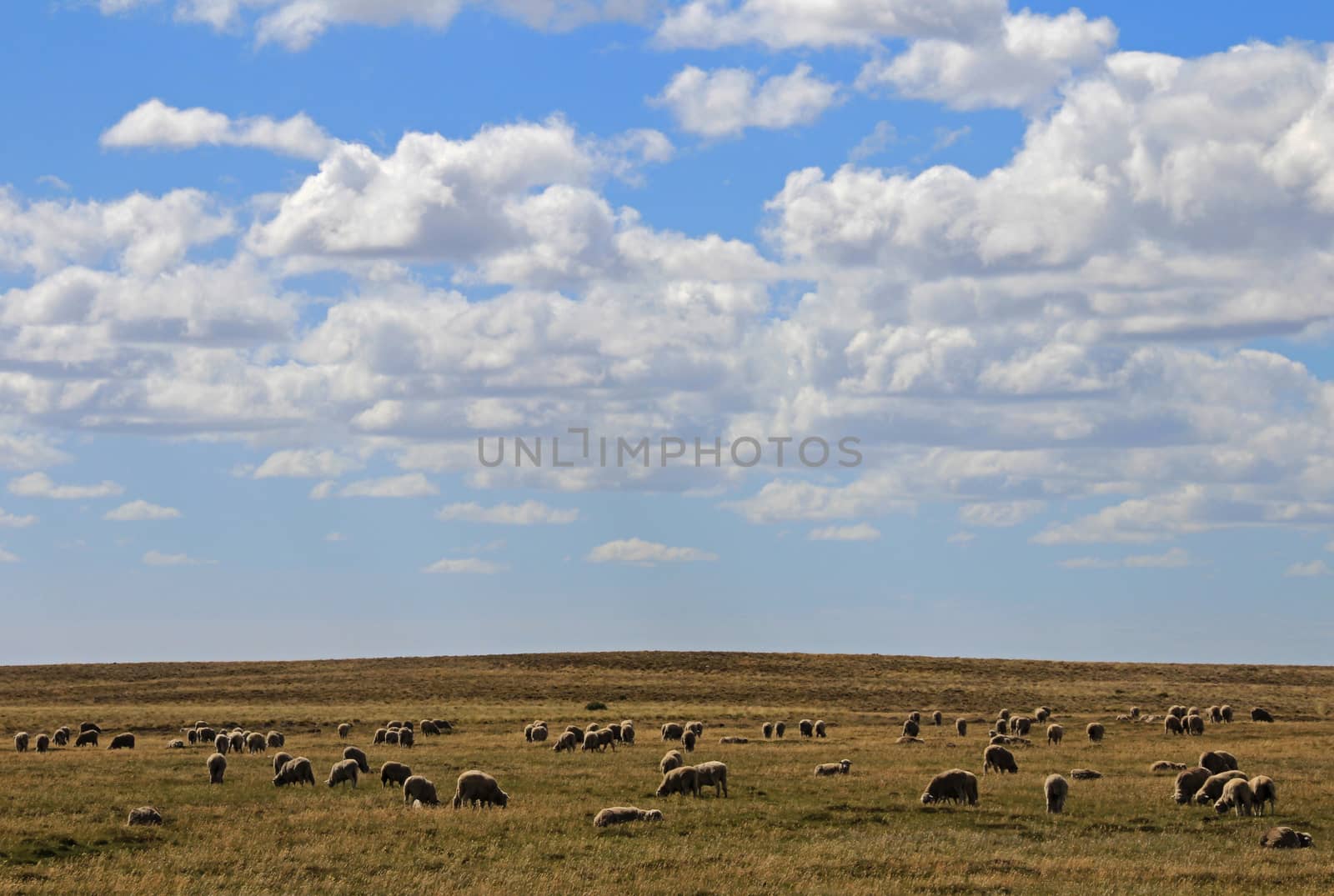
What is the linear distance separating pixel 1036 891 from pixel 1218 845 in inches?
247

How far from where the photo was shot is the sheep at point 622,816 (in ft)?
80.0

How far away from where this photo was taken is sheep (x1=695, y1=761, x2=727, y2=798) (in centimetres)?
2902

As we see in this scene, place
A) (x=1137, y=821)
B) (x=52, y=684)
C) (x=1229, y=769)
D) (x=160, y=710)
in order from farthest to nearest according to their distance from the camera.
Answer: (x=52, y=684)
(x=160, y=710)
(x=1229, y=769)
(x=1137, y=821)

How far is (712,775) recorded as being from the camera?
95.3 feet

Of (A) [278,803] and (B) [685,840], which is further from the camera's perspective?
(A) [278,803]

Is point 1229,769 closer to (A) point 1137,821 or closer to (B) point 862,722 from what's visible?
(A) point 1137,821

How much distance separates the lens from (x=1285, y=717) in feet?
193

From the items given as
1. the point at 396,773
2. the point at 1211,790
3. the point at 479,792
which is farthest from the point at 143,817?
the point at 1211,790

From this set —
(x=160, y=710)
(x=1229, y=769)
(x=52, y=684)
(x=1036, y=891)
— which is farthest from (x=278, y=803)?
(x=52, y=684)

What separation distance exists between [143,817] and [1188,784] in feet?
70.5

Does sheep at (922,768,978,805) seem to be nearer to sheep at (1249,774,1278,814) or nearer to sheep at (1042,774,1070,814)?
sheep at (1042,774,1070,814)

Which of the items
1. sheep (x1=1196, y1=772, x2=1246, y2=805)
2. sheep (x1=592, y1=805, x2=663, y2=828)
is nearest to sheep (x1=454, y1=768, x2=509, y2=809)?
sheep (x1=592, y1=805, x2=663, y2=828)

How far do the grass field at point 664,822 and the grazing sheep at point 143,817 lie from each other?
260 millimetres

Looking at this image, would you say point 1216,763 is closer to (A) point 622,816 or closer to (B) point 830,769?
(B) point 830,769
